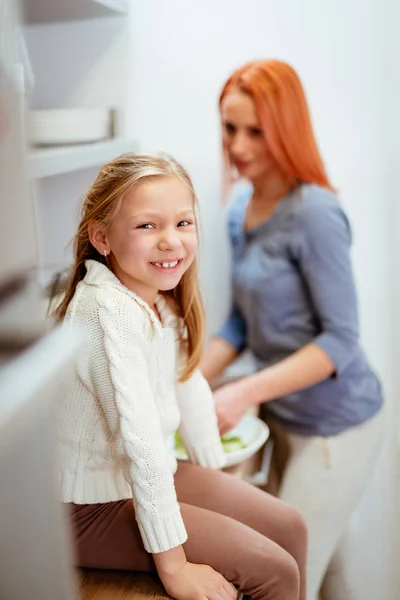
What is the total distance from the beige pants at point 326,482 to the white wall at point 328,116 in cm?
17

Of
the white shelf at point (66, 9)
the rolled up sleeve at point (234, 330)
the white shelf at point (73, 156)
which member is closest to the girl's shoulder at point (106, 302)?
the white shelf at point (73, 156)

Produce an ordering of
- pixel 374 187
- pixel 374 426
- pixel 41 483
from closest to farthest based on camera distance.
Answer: pixel 41 483
pixel 374 426
pixel 374 187

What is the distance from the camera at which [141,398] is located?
27.2 inches

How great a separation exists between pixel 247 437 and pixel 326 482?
20 centimetres

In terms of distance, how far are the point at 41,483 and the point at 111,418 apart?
1.03ft

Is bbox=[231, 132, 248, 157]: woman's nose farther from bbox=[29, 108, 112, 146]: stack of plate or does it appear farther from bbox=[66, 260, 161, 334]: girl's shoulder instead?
bbox=[66, 260, 161, 334]: girl's shoulder

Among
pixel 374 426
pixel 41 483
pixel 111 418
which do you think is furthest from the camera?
pixel 374 426

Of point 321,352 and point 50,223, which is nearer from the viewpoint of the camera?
point 50,223

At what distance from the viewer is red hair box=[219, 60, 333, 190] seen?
1.08 m

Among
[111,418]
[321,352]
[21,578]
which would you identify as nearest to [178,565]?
[111,418]

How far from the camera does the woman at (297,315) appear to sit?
1.09m

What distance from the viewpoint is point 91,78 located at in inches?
35.7

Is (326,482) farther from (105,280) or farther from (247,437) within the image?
(105,280)

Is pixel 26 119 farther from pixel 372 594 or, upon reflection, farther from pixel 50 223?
pixel 372 594
